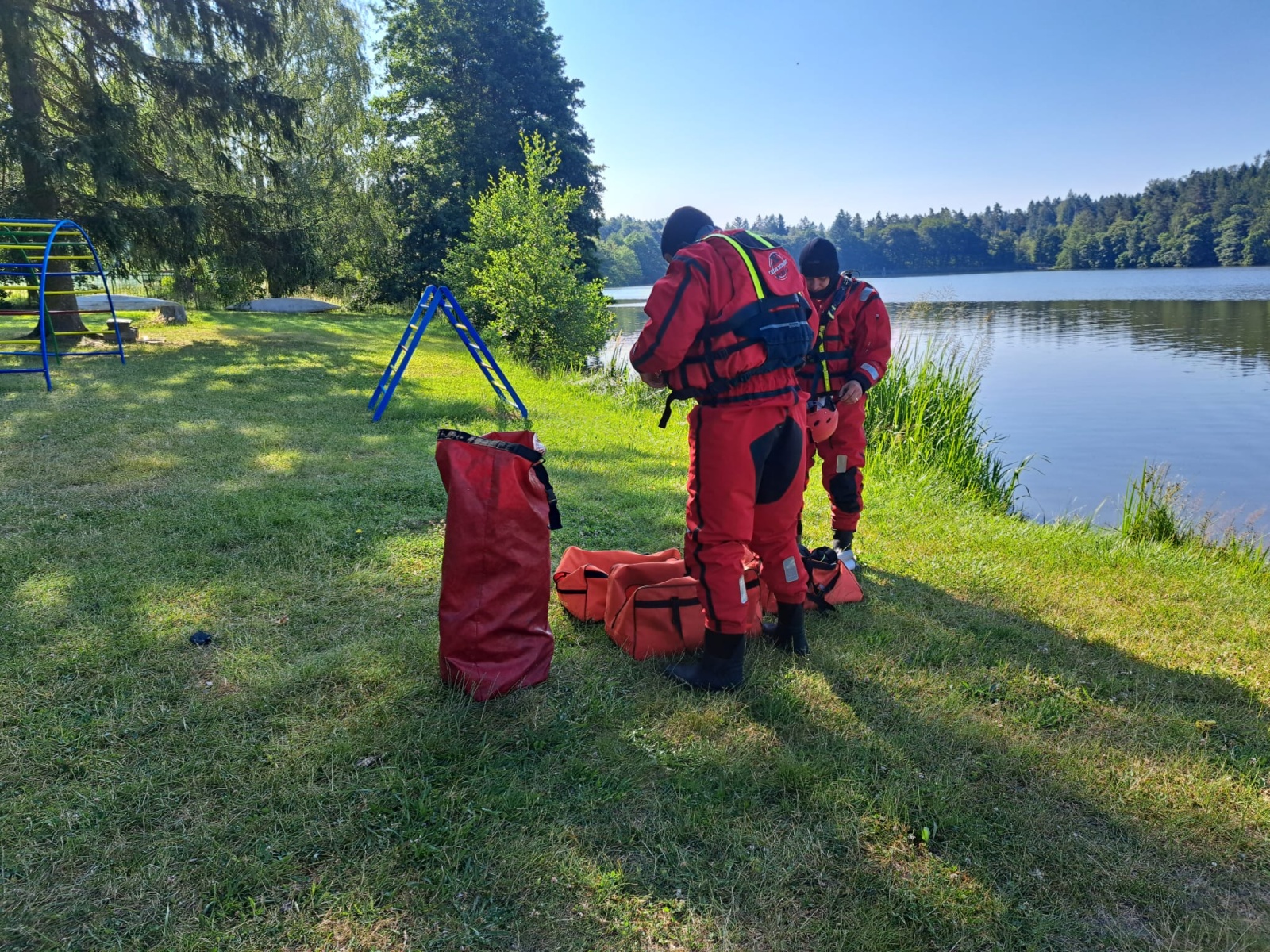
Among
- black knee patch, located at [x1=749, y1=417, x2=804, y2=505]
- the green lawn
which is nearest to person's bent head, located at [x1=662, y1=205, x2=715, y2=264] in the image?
black knee patch, located at [x1=749, y1=417, x2=804, y2=505]

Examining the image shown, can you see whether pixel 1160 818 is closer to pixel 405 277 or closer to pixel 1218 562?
pixel 1218 562

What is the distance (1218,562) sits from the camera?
19.0ft

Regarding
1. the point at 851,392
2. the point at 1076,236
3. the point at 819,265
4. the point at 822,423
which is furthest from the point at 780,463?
the point at 1076,236

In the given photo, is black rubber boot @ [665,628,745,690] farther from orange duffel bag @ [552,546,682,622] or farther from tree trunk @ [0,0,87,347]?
tree trunk @ [0,0,87,347]

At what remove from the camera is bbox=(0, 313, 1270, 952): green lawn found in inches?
80.0

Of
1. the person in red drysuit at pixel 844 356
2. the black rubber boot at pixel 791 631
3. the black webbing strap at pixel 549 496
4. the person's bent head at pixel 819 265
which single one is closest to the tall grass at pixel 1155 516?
the person in red drysuit at pixel 844 356

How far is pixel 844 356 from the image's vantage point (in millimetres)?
4586

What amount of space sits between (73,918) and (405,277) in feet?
97.3

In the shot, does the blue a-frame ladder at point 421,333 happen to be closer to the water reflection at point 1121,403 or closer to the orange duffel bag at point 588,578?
the water reflection at point 1121,403

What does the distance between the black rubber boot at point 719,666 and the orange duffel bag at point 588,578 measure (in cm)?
70

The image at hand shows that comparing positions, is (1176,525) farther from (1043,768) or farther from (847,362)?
(1043,768)

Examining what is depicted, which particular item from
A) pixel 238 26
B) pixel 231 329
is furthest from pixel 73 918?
pixel 231 329

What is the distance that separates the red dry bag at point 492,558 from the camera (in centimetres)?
289

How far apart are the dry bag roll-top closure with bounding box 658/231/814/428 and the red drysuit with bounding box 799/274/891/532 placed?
1511 millimetres
